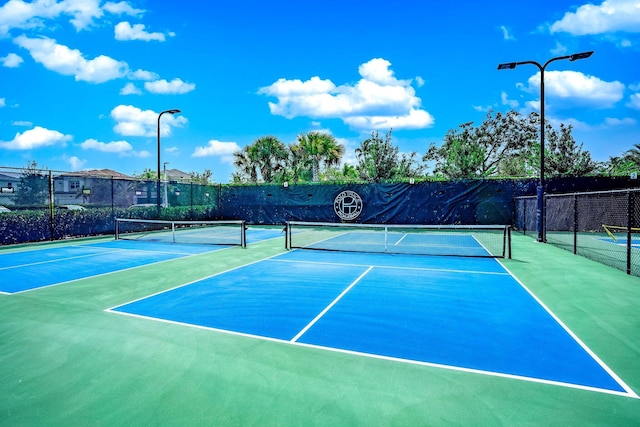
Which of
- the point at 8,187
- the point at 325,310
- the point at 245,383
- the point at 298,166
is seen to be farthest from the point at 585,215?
the point at 8,187

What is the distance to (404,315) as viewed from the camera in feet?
17.4

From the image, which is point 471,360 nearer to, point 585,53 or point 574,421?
point 574,421

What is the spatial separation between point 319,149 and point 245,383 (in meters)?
29.5

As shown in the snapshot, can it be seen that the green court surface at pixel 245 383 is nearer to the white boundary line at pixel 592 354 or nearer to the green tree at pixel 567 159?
the white boundary line at pixel 592 354

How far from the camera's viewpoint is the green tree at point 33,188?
13.8 m

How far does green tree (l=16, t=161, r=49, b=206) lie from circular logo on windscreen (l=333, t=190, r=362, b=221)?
13422mm

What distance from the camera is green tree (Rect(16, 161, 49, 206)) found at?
1384 centimetres

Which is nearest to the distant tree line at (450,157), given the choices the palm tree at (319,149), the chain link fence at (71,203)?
the palm tree at (319,149)

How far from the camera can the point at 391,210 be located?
20.4m

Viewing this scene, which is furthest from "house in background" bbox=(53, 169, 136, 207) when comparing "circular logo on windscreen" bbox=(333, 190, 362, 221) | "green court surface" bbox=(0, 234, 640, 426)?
"green court surface" bbox=(0, 234, 640, 426)

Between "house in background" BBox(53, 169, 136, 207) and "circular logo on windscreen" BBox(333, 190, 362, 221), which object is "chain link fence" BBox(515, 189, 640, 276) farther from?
"house in background" BBox(53, 169, 136, 207)

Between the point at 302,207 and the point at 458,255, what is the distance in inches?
502

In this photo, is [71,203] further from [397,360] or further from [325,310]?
[397,360]

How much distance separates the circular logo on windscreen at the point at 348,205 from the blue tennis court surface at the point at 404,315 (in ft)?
40.6
